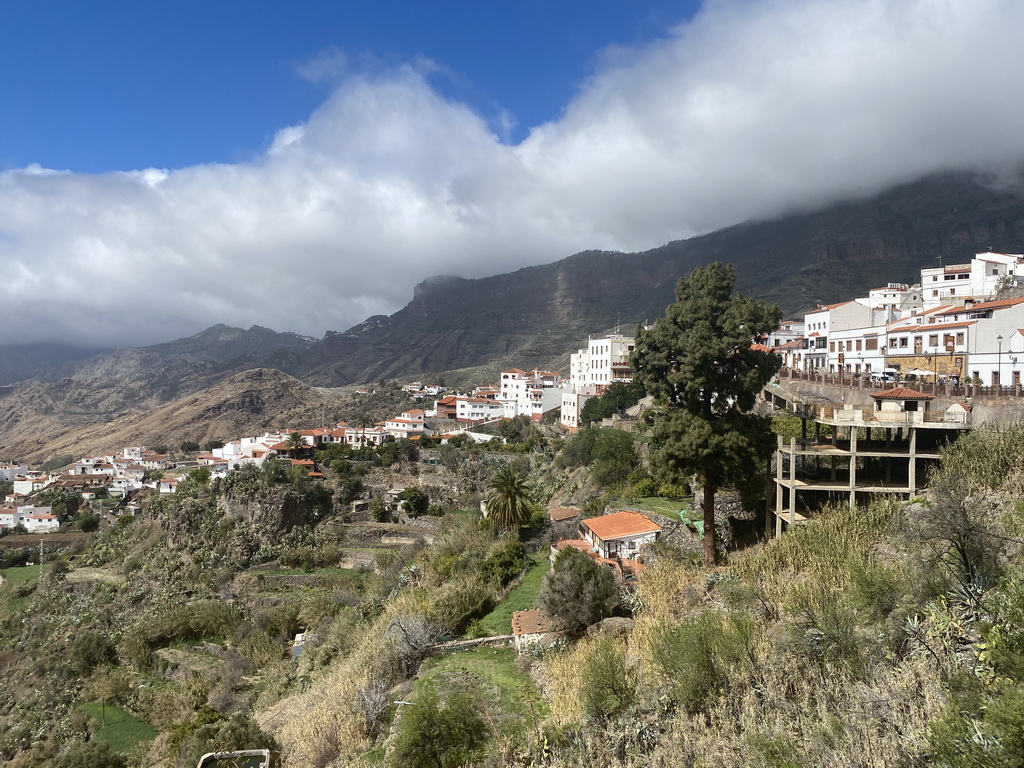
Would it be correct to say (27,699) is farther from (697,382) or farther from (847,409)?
(847,409)

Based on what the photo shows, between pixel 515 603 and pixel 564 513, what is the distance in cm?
907

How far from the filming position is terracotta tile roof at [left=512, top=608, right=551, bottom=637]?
12961 mm

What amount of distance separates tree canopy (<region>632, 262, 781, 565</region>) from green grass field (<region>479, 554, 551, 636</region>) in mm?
5250

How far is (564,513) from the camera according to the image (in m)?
25.6

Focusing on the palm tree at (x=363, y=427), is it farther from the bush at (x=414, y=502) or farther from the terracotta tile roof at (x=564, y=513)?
the terracotta tile roof at (x=564, y=513)

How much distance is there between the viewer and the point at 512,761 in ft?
25.9

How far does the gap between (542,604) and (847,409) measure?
32.0 feet

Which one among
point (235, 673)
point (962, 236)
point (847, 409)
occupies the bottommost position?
point (235, 673)

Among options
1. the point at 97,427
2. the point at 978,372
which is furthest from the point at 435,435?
the point at 97,427

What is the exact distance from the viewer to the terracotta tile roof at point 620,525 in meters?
18.3

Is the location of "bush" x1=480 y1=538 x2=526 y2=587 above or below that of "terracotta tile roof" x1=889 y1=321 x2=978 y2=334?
below

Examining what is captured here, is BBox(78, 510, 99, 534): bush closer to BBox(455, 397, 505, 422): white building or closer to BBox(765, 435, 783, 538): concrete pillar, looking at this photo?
BBox(455, 397, 505, 422): white building

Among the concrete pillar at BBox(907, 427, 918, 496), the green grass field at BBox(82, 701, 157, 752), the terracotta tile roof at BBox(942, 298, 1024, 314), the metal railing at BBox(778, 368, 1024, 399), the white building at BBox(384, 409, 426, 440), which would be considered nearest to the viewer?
the concrete pillar at BBox(907, 427, 918, 496)

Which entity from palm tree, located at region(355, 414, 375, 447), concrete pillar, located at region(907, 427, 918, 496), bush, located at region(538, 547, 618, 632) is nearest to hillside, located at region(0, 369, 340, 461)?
palm tree, located at region(355, 414, 375, 447)
